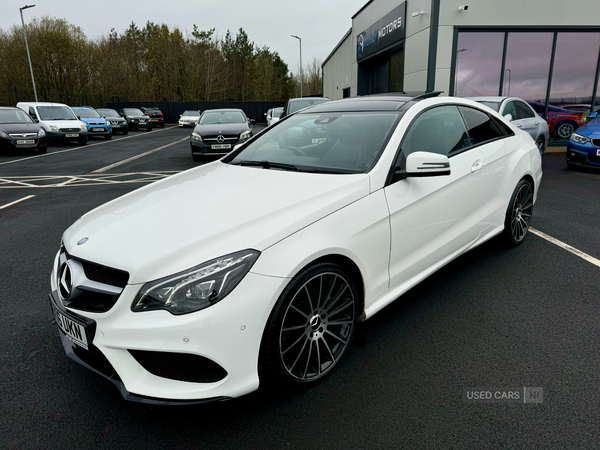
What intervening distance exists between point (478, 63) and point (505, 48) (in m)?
0.95

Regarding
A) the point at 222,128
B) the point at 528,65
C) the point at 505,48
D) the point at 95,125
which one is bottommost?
the point at 95,125

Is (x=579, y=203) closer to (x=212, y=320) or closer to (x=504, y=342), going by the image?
(x=504, y=342)

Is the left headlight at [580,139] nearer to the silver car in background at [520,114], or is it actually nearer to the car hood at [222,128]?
the silver car in background at [520,114]

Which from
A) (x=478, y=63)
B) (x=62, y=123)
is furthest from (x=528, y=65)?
(x=62, y=123)

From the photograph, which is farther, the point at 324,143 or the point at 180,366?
the point at 324,143

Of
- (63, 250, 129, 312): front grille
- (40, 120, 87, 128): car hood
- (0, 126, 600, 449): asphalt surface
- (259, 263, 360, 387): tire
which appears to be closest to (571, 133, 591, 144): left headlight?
(0, 126, 600, 449): asphalt surface

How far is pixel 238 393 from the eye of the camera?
194 cm

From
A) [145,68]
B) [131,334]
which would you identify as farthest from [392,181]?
[145,68]

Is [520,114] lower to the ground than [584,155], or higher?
higher

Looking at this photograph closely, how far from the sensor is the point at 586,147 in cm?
907

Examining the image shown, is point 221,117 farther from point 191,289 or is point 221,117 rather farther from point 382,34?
point 191,289

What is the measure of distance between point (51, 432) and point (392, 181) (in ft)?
7.57

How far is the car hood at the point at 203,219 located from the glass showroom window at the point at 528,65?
14.3 m

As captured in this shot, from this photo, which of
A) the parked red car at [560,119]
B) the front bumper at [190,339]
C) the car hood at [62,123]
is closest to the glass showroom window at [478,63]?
the parked red car at [560,119]
